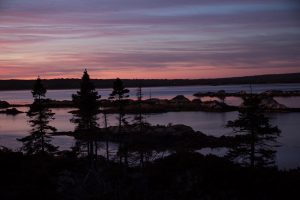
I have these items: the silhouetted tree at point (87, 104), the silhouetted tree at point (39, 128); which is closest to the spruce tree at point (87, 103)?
the silhouetted tree at point (87, 104)

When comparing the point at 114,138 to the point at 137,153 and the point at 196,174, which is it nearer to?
the point at 137,153

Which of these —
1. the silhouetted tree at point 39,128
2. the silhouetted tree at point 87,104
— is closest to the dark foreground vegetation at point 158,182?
the silhouetted tree at point 87,104

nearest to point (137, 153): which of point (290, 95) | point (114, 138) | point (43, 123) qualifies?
point (43, 123)

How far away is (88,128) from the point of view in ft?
103

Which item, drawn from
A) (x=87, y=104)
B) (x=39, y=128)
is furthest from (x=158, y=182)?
(x=39, y=128)

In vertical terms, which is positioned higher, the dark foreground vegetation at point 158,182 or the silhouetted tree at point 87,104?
the silhouetted tree at point 87,104

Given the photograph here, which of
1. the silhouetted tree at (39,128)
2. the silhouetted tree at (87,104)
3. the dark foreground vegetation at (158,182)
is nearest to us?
the dark foreground vegetation at (158,182)

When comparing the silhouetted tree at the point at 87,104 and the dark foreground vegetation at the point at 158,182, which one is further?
the silhouetted tree at the point at 87,104

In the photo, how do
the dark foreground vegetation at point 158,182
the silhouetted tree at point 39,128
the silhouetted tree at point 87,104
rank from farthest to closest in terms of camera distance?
the silhouetted tree at point 39,128 < the silhouetted tree at point 87,104 < the dark foreground vegetation at point 158,182

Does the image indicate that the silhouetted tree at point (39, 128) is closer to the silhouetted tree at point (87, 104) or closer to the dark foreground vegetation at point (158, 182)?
the silhouetted tree at point (87, 104)

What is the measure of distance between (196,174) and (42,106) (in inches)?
761

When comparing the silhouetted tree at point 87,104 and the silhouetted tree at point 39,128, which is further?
the silhouetted tree at point 39,128

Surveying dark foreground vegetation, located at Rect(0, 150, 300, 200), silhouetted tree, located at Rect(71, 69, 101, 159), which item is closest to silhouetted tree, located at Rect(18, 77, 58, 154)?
silhouetted tree, located at Rect(71, 69, 101, 159)

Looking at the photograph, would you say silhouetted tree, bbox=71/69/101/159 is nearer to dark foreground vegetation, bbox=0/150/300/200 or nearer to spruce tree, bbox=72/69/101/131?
spruce tree, bbox=72/69/101/131
